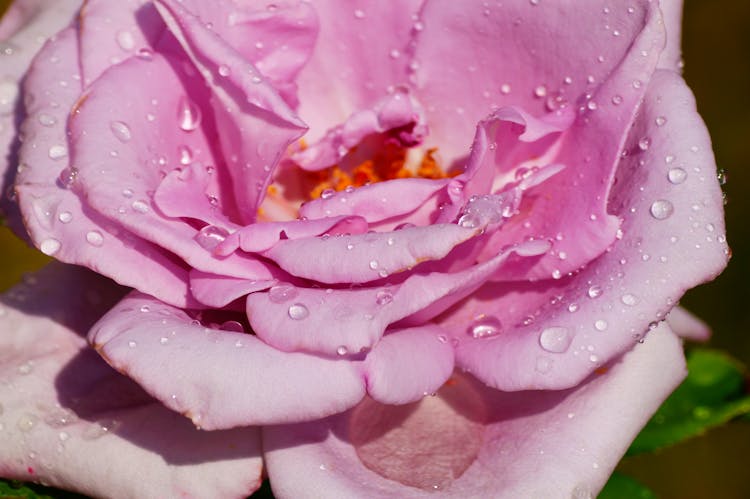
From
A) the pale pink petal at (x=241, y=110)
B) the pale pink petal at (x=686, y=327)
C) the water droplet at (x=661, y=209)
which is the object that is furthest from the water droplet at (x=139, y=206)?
the pale pink petal at (x=686, y=327)

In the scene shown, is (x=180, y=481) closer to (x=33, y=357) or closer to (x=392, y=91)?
(x=33, y=357)

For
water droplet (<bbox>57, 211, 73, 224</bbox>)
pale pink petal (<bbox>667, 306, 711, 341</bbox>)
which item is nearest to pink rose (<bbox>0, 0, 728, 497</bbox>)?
water droplet (<bbox>57, 211, 73, 224</bbox>)

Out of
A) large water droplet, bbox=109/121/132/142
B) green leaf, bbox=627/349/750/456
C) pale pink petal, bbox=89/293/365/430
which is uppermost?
large water droplet, bbox=109/121/132/142

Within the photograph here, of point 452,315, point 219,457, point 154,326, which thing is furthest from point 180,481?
point 452,315

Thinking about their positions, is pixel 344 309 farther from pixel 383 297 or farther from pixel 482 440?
pixel 482 440

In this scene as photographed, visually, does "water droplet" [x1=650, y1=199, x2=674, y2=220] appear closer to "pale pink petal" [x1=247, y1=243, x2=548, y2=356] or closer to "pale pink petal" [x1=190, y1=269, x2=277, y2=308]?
"pale pink petal" [x1=247, y1=243, x2=548, y2=356]

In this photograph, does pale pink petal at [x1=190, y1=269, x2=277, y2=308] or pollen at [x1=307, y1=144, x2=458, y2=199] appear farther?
pollen at [x1=307, y1=144, x2=458, y2=199]
